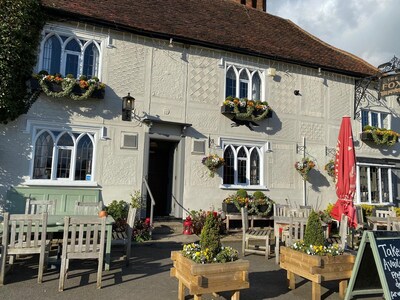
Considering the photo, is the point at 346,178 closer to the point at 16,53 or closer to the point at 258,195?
the point at 258,195

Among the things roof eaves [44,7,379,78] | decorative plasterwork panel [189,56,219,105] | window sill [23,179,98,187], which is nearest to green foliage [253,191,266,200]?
decorative plasterwork panel [189,56,219,105]

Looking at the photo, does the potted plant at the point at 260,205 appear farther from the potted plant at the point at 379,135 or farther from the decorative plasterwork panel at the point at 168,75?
the potted plant at the point at 379,135

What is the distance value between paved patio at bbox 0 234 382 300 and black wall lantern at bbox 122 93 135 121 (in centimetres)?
449

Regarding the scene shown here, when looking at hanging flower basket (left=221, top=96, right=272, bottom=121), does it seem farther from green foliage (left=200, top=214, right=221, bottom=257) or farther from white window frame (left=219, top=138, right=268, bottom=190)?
green foliage (left=200, top=214, right=221, bottom=257)

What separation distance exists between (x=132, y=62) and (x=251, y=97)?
4.50 m

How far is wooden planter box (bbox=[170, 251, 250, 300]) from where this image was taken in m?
3.98

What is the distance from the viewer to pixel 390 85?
12367mm

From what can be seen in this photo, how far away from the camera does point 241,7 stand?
1549cm

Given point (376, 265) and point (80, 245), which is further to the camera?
point (80, 245)

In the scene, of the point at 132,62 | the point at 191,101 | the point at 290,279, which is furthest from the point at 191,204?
the point at 290,279

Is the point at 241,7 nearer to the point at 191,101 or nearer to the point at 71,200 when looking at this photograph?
the point at 191,101

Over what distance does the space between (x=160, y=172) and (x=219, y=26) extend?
6.20m

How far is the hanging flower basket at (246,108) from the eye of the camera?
11.1 meters

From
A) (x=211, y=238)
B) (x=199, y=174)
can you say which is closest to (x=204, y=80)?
(x=199, y=174)
